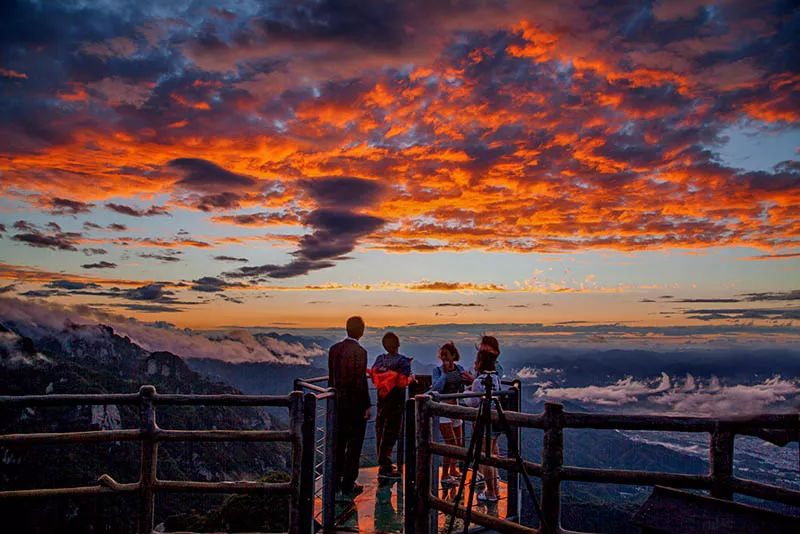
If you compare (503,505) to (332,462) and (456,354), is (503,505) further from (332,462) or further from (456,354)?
(332,462)

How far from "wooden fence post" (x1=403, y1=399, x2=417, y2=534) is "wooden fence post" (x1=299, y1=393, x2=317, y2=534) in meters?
1.11

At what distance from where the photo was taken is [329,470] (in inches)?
302

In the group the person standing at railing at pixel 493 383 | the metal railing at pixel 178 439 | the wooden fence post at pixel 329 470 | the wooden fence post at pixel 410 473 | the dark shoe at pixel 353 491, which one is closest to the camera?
the metal railing at pixel 178 439

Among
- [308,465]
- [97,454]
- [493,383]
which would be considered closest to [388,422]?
[493,383]

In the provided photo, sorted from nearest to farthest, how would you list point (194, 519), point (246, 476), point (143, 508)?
point (143, 508) < point (194, 519) < point (246, 476)

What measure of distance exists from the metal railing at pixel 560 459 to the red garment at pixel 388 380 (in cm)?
228

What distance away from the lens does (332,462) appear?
7.80 meters

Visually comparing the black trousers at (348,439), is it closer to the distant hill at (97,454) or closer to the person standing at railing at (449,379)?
the person standing at railing at (449,379)

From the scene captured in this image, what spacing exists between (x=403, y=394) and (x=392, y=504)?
173 centimetres

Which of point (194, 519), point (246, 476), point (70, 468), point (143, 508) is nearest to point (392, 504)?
point (143, 508)

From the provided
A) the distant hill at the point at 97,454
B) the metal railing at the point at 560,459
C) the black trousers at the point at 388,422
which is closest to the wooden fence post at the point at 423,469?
the metal railing at the point at 560,459

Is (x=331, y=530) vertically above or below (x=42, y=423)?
above

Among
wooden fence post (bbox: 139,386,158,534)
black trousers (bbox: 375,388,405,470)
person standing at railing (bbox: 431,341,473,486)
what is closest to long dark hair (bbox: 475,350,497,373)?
person standing at railing (bbox: 431,341,473,486)

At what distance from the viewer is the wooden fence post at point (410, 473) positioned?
7.04m
